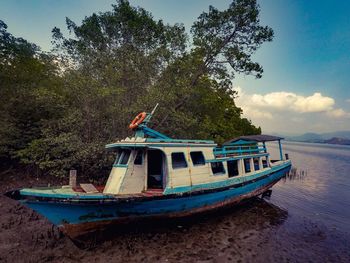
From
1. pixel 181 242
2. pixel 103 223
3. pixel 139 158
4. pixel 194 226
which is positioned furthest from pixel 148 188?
pixel 194 226

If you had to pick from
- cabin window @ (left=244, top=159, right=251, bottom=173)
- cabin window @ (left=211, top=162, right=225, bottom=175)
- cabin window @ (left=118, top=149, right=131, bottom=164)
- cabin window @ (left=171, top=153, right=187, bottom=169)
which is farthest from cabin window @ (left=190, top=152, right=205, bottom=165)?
cabin window @ (left=244, top=159, right=251, bottom=173)

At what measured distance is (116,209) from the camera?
7191mm

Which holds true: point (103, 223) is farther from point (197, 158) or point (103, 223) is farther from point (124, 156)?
point (197, 158)

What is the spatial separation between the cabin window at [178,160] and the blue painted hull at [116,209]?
1.36 meters

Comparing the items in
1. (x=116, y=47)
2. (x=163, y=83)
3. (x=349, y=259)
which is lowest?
(x=349, y=259)

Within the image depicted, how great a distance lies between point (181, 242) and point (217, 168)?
173 inches

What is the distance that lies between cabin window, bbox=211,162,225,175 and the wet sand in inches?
88.2

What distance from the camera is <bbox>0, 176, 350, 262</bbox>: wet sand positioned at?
6.88 m

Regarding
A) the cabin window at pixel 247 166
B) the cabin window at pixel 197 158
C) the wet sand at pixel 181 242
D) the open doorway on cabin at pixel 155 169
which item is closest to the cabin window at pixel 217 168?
the cabin window at pixel 197 158

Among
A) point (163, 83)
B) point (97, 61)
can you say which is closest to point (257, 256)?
point (163, 83)

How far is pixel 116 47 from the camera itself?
16.0m

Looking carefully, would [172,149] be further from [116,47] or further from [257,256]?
[116,47]

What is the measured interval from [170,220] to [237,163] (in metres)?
5.34

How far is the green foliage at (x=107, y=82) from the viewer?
13.3 meters
